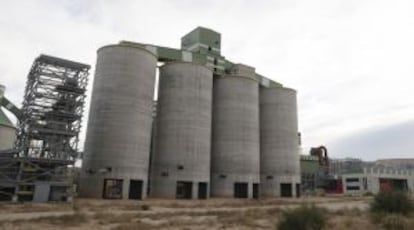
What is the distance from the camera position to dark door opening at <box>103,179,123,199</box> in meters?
44.2

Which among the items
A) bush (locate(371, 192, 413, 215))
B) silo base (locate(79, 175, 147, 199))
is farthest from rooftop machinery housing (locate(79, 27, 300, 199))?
bush (locate(371, 192, 413, 215))

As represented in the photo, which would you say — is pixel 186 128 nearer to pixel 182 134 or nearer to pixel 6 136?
pixel 182 134

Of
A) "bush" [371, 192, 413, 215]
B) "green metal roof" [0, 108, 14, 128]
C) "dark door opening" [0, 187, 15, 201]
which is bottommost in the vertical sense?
"dark door opening" [0, 187, 15, 201]

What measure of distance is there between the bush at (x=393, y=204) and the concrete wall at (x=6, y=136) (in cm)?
5858

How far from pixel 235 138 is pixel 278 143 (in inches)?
486

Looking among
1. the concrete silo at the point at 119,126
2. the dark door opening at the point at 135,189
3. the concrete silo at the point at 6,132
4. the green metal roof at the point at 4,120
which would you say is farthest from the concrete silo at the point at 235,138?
the green metal roof at the point at 4,120

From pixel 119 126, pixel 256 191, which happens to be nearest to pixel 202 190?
pixel 256 191

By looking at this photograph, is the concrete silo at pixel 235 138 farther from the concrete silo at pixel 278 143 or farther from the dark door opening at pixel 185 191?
the dark door opening at pixel 185 191

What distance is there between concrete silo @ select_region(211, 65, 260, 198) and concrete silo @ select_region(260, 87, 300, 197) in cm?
597

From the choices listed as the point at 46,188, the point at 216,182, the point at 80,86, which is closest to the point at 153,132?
the point at 216,182

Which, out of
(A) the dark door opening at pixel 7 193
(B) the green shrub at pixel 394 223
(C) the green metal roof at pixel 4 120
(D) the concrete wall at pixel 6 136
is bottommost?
(A) the dark door opening at pixel 7 193

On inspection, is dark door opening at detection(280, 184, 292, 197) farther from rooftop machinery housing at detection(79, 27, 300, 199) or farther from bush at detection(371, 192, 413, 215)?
bush at detection(371, 192, 413, 215)

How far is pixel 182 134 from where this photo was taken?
52125 millimetres

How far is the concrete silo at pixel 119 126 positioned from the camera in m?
44.6
